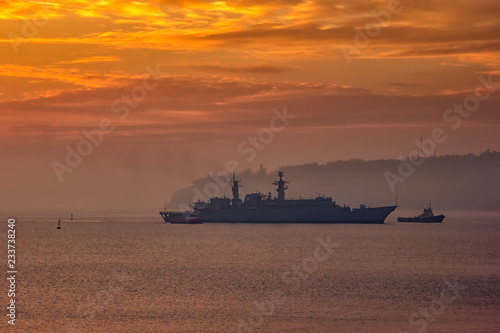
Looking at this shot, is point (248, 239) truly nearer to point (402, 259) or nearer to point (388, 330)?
point (402, 259)

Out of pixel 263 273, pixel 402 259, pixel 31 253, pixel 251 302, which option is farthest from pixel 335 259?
pixel 31 253

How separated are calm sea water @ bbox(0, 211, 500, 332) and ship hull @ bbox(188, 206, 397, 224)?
68.2 m

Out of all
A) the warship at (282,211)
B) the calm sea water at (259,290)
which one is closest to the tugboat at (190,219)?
the warship at (282,211)

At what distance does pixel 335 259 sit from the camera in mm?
86125

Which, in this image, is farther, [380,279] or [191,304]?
[380,279]

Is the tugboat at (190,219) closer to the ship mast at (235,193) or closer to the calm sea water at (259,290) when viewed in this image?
the ship mast at (235,193)

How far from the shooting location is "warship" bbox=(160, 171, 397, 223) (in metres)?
170

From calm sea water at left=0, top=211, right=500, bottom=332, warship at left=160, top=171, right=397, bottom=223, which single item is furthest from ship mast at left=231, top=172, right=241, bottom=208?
calm sea water at left=0, top=211, right=500, bottom=332

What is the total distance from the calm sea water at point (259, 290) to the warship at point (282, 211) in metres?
68.0

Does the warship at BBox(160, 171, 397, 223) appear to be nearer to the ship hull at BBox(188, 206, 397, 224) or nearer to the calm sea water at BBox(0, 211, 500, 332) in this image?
the ship hull at BBox(188, 206, 397, 224)

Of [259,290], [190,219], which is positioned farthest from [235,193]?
[259,290]

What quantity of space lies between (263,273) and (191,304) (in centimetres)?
2068

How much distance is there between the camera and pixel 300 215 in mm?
171750

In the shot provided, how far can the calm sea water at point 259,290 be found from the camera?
142 ft
